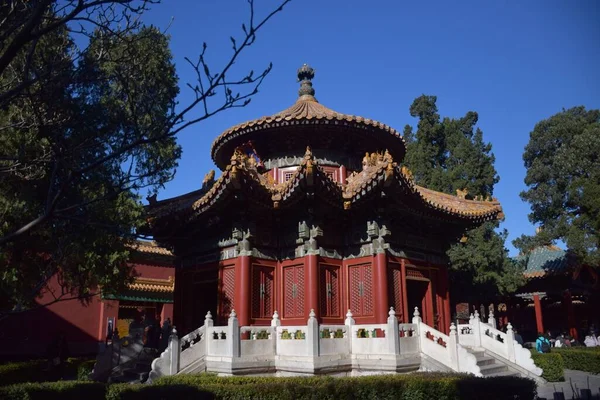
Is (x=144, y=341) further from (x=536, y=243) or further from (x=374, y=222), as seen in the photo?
(x=536, y=243)

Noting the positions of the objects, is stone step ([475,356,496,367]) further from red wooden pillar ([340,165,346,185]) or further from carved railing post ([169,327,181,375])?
carved railing post ([169,327,181,375])

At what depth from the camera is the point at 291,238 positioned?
13453 millimetres

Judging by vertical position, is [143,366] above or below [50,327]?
below

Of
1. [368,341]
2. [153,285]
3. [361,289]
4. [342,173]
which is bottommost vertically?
[368,341]

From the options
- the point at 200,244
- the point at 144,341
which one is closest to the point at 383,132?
the point at 200,244

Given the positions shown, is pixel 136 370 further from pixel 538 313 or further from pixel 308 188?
pixel 538 313

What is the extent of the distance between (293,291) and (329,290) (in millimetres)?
955

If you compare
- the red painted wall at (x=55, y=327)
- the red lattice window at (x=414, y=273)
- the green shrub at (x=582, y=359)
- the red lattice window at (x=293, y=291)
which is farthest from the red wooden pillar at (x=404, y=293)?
the red painted wall at (x=55, y=327)

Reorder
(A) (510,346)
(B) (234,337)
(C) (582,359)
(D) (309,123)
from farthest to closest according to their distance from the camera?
(C) (582,359) → (D) (309,123) → (A) (510,346) → (B) (234,337)

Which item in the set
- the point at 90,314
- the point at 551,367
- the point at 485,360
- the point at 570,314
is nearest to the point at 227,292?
the point at 485,360

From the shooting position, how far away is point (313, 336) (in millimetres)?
10602

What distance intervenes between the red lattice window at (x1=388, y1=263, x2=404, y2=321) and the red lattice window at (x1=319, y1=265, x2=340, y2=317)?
4.65 feet

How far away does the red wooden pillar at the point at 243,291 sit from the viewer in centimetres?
1240

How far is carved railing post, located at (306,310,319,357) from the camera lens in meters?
10.6
